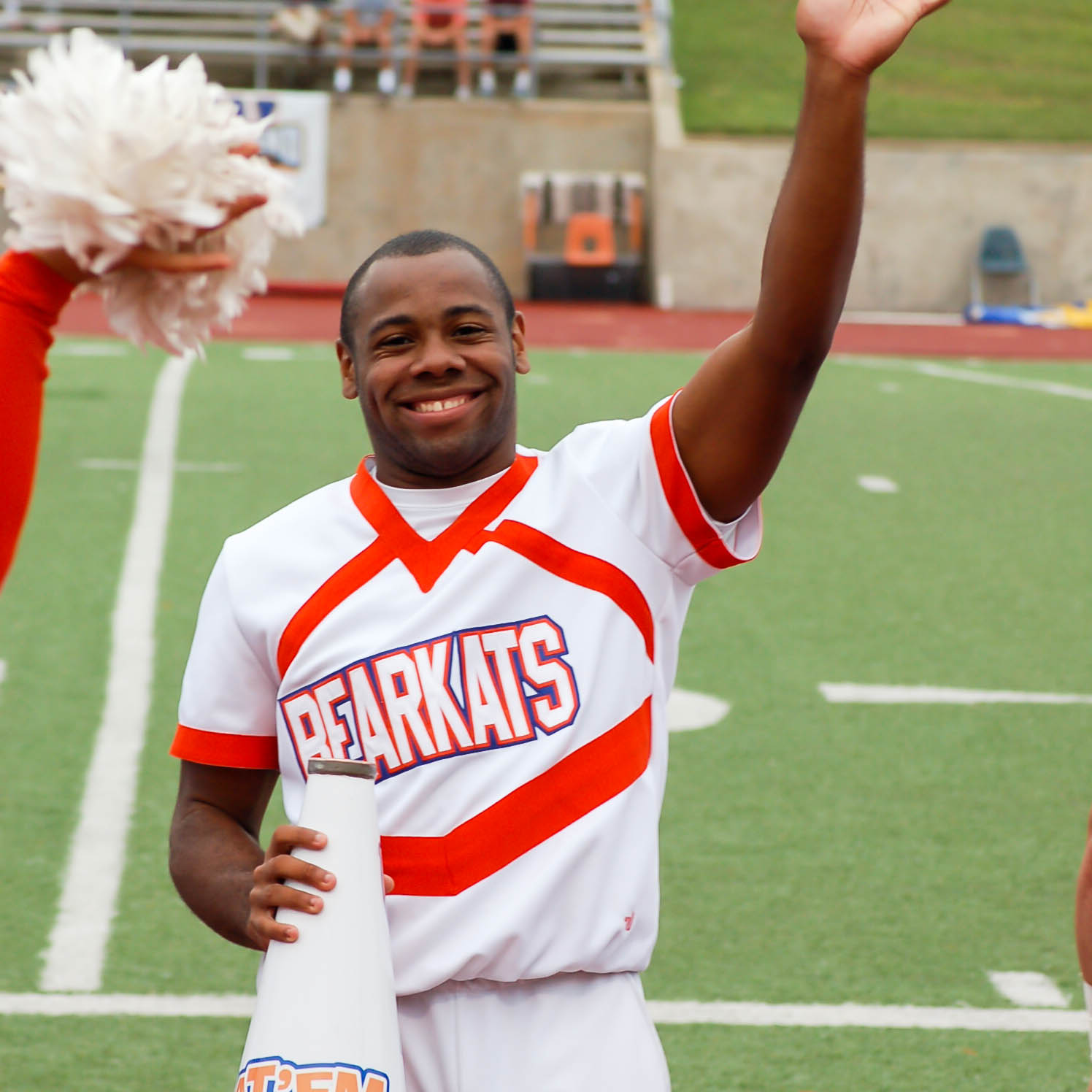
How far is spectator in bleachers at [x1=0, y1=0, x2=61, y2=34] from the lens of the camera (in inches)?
935

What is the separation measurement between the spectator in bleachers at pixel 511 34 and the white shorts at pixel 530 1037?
22.5m

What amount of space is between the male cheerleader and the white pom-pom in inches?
22.9

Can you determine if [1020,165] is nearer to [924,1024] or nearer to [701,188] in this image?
[701,188]

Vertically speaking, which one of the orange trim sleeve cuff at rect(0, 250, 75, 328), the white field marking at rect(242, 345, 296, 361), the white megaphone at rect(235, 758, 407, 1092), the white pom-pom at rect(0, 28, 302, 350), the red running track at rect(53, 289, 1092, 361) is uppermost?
the white pom-pom at rect(0, 28, 302, 350)

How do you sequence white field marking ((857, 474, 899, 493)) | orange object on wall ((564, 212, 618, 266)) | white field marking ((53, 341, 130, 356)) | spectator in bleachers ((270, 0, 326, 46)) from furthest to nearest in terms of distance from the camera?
spectator in bleachers ((270, 0, 326, 46)), orange object on wall ((564, 212, 618, 266)), white field marking ((53, 341, 130, 356)), white field marking ((857, 474, 899, 493))

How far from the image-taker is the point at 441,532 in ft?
6.99

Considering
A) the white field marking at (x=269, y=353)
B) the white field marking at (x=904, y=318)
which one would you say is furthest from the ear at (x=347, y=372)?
the white field marking at (x=904, y=318)

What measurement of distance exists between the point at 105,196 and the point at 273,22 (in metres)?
24.3

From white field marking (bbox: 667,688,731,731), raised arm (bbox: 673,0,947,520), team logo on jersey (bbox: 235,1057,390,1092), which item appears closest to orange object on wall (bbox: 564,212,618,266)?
white field marking (bbox: 667,688,731,731)

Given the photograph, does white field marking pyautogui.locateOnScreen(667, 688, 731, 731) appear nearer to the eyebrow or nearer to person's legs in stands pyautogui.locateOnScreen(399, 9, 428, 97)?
the eyebrow

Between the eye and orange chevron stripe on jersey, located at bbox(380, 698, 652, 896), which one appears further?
the eye

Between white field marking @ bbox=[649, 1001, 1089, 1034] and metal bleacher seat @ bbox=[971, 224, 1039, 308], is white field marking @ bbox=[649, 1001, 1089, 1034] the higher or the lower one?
the lower one

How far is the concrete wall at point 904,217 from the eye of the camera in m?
22.5

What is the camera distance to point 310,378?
41.6 ft
